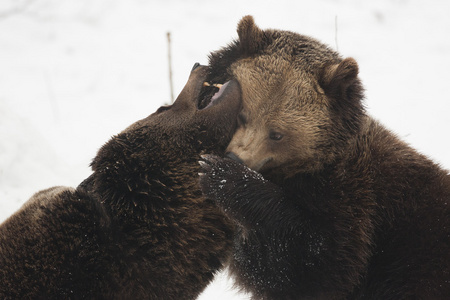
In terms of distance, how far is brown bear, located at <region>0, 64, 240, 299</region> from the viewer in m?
3.03

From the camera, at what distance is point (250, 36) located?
3.96 metres

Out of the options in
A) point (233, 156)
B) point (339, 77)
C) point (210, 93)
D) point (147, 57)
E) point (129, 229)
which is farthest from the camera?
point (147, 57)

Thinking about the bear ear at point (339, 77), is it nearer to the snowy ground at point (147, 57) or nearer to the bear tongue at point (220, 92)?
the bear tongue at point (220, 92)

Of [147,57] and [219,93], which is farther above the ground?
[147,57]

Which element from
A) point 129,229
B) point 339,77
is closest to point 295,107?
point 339,77

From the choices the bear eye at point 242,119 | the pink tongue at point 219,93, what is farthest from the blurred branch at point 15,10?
the bear eye at point 242,119

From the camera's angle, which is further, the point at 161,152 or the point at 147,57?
the point at 147,57

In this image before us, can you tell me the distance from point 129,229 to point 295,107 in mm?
1444

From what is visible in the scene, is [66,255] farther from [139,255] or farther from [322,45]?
[322,45]

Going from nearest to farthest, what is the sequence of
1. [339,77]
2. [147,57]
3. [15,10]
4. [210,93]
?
1. [339,77]
2. [210,93]
3. [147,57]
4. [15,10]

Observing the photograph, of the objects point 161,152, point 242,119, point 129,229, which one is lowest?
point 129,229

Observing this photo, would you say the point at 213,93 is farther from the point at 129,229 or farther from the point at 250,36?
the point at 129,229

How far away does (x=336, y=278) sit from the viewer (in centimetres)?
384

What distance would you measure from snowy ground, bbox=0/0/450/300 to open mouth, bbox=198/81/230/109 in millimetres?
4209
